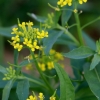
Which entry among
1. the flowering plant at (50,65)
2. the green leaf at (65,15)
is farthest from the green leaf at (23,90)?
the green leaf at (65,15)

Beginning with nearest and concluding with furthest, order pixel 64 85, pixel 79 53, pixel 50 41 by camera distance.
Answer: pixel 64 85 → pixel 79 53 → pixel 50 41

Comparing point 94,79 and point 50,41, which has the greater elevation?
point 50,41

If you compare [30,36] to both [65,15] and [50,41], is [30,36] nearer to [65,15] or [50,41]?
[50,41]

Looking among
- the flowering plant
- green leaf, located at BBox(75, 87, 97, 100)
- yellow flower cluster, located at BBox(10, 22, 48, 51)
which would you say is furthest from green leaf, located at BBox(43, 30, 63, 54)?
green leaf, located at BBox(75, 87, 97, 100)

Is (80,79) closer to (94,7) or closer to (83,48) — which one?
(83,48)

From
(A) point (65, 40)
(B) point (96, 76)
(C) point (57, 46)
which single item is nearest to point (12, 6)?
(C) point (57, 46)

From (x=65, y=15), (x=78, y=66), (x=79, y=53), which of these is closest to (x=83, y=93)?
(x=78, y=66)
